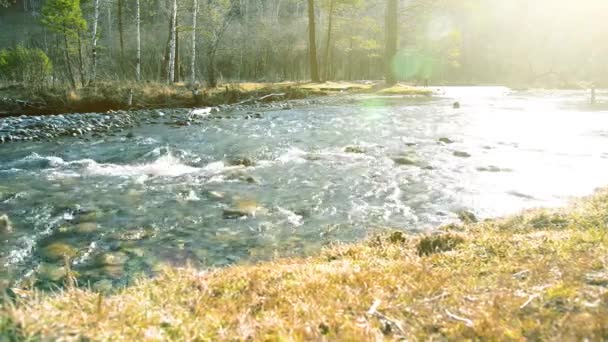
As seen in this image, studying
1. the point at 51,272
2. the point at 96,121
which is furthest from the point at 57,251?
the point at 96,121

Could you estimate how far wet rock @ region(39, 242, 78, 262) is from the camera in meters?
5.23

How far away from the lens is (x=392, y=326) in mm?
2434

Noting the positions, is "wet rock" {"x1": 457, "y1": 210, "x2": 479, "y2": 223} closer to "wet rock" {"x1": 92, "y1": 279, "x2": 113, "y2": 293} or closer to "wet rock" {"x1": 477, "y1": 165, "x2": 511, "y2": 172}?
"wet rock" {"x1": 477, "y1": 165, "x2": 511, "y2": 172}

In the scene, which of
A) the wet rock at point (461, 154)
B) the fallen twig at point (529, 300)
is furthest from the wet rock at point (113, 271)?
the wet rock at point (461, 154)

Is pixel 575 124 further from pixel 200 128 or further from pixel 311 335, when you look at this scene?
pixel 311 335

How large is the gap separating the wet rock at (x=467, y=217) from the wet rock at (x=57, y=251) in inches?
206

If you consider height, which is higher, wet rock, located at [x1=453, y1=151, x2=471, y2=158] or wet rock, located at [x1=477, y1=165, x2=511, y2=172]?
wet rock, located at [x1=453, y1=151, x2=471, y2=158]

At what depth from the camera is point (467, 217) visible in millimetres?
6523

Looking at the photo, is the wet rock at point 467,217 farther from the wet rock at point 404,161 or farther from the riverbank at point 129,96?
the riverbank at point 129,96

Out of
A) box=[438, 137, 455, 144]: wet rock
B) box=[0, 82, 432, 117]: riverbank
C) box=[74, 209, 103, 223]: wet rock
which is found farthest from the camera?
box=[0, 82, 432, 117]: riverbank

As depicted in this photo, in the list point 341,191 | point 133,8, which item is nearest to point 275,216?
point 341,191

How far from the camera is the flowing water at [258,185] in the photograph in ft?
18.6

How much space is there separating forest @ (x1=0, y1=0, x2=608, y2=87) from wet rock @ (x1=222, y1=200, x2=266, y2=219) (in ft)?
77.7

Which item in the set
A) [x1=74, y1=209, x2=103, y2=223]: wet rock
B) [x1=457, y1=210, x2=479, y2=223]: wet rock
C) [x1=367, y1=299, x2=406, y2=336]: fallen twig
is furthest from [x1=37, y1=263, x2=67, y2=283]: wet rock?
[x1=457, y1=210, x2=479, y2=223]: wet rock
